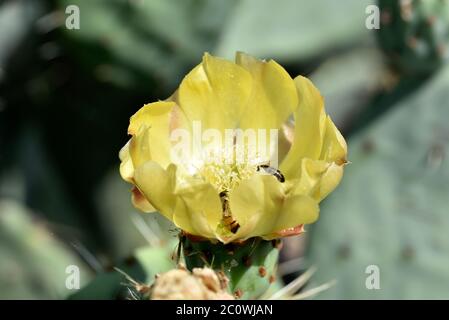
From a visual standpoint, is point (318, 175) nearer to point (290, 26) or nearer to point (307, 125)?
point (307, 125)

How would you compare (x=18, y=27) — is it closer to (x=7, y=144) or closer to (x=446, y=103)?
(x=7, y=144)

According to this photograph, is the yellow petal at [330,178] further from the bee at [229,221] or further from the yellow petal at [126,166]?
the yellow petal at [126,166]

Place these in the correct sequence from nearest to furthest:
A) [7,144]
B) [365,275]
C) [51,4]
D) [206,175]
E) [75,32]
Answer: [206,175], [365,275], [75,32], [51,4], [7,144]

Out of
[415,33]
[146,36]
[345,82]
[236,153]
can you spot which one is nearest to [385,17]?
[415,33]

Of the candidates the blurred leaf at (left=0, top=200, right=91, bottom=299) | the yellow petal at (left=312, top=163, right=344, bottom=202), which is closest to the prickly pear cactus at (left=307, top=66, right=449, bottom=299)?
the blurred leaf at (left=0, top=200, right=91, bottom=299)

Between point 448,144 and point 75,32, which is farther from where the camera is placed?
point 75,32

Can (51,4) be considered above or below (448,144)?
above

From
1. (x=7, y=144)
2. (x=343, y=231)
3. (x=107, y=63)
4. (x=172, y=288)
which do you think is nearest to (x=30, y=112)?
(x=7, y=144)
